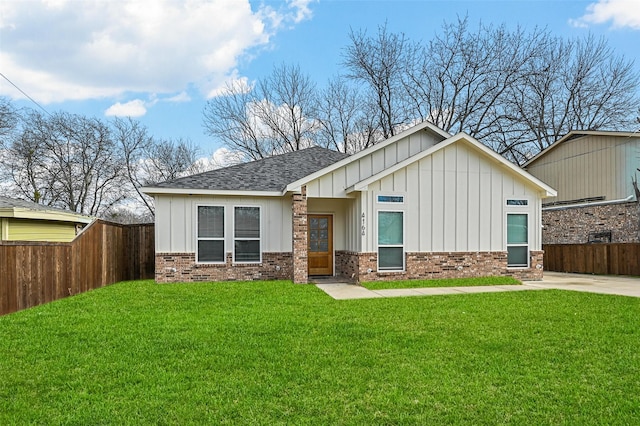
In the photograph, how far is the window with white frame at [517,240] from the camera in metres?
12.3

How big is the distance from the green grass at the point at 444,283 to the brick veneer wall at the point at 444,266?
0.26 m

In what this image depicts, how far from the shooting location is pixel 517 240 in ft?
40.7

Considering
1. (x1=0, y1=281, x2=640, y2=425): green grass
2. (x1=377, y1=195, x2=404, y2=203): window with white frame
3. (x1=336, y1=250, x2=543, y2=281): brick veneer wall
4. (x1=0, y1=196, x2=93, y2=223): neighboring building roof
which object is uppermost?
(x1=377, y1=195, x2=404, y2=203): window with white frame

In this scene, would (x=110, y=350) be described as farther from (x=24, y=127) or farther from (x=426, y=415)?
(x=24, y=127)

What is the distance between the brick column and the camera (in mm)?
11422

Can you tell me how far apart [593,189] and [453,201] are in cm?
971

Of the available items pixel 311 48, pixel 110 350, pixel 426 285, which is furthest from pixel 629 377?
pixel 311 48

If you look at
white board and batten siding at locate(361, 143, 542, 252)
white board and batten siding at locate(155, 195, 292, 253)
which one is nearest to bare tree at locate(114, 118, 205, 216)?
white board and batten siding at locate(155, 195, 292, 253)

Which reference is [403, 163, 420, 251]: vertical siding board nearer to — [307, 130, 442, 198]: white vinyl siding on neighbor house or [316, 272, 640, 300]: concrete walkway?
[307, 130, 442, 198]: white vinyl siding on neighbor house

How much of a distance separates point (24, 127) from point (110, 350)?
1015 inches

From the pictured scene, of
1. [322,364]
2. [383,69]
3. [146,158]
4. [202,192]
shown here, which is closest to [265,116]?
[383,69]

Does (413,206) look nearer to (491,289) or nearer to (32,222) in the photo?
(491,289)

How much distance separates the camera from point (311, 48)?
832 inches

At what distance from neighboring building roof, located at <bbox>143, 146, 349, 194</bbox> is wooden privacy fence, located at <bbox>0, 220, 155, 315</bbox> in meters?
2.05
